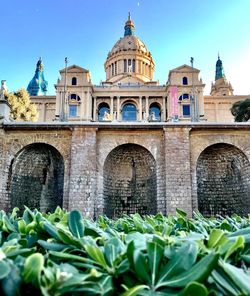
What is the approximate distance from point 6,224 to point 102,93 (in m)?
43.5

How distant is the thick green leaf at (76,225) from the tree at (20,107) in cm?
3264

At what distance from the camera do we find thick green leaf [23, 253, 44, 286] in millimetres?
884

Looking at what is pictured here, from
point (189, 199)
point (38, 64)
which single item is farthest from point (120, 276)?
point (38, 64)

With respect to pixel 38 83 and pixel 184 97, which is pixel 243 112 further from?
pixel 38 83

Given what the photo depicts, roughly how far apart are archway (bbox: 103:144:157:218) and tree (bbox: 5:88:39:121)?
21222mm


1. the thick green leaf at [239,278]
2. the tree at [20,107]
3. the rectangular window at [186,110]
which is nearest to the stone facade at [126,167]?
the thick green leaf at [239,278]

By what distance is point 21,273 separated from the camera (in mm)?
928

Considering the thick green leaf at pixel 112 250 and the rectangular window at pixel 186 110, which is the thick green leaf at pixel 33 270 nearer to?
the thick green leaf at pixel 112 250

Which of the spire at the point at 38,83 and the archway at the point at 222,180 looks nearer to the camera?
the archway at the point at 222,180

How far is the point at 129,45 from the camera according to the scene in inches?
2143

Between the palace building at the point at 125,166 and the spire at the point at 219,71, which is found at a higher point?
the spire at the point at 219,71

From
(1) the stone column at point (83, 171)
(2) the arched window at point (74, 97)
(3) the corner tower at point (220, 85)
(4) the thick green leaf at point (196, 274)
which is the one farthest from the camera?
(3) the corner tower at point (220, 85)

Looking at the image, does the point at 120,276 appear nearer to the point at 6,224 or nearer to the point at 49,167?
the point at 6,224

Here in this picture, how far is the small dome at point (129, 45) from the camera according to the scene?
5425cm
